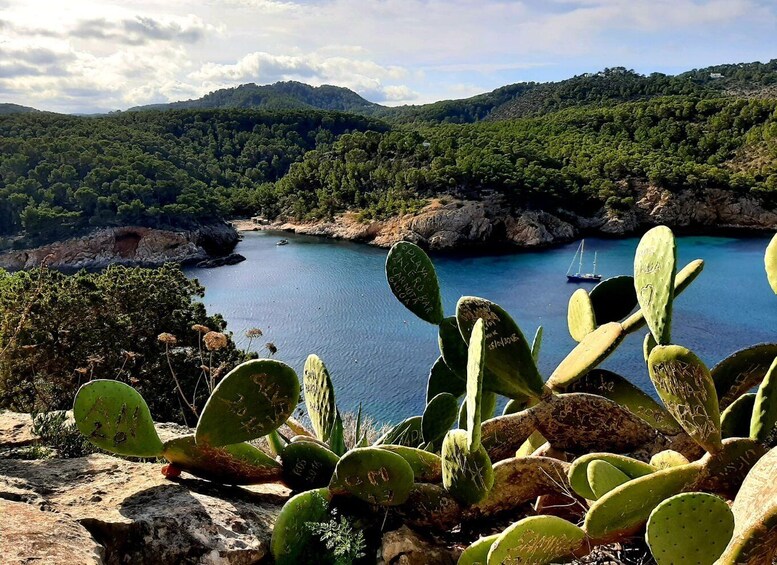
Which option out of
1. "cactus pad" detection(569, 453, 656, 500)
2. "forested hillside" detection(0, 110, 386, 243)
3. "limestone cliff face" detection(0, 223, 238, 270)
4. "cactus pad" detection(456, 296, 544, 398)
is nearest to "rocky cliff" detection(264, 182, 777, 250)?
"limestone cliff face" detection(0, 223, 238, 270)

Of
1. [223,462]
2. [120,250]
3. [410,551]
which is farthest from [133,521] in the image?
[120,250]

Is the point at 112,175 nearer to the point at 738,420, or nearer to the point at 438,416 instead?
the point at 438,416

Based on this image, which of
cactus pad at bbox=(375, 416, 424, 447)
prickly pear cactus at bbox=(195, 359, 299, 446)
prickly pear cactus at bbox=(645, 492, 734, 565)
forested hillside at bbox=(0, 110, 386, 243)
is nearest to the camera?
prickly pear cactus at bbox=(645, 492, 734, 565)

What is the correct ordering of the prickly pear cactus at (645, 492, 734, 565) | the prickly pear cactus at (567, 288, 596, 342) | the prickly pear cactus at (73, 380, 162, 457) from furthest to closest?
1. the prickly pear cactus at (567, 288, 596, 342)
2. the prickly pear cactus at (73, 380, 162, 457)
3. the prickly pear cactus at (645, 492, 734, 565)

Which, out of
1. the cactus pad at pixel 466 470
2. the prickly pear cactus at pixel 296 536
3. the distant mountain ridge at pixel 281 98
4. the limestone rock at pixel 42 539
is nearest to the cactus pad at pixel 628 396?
the cactus pad at pixel 466 470

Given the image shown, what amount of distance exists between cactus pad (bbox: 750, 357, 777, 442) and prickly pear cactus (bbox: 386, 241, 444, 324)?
1257mm

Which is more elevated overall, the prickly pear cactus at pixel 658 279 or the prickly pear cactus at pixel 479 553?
the prickly pear cactus at pixel 658 279

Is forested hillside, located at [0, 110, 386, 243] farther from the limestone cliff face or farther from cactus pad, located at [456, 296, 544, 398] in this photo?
cactus pad, located at [456, 296, 544, 398]

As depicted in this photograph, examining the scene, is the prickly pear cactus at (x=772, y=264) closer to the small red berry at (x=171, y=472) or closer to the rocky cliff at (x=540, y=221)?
the small red berry at (x=171, y=472)

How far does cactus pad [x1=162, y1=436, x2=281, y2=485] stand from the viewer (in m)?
2.29

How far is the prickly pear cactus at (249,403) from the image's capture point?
2.15 m

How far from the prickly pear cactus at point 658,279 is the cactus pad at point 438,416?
0.99 meters

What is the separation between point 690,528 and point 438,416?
1.37 meters

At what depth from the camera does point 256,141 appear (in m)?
64.2
